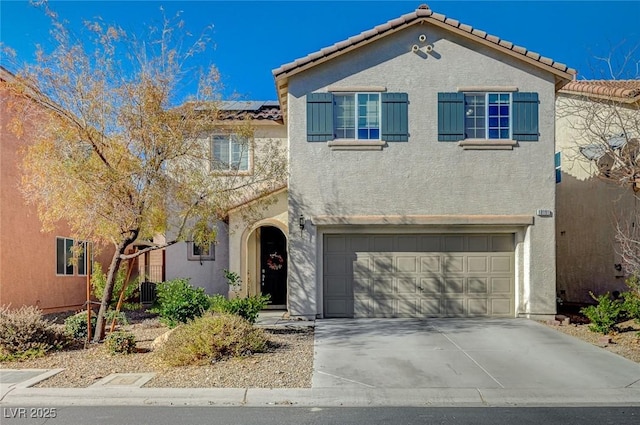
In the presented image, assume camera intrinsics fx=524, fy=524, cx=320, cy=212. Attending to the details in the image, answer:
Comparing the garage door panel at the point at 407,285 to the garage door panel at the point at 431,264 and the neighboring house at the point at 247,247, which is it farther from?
the neighboring house at the point at 247,247

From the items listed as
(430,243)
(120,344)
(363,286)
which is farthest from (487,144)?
(120,344)

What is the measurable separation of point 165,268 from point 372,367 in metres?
9.71

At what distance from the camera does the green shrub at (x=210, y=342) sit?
336 inches

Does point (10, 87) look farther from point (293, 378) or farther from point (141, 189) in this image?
point (293, 378)

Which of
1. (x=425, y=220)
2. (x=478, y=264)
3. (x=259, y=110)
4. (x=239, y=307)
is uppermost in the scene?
(x=259, y=110)

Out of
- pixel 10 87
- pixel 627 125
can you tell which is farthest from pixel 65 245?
pixel 627 125

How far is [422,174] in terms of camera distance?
13094 millimetres

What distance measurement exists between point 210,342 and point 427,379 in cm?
355

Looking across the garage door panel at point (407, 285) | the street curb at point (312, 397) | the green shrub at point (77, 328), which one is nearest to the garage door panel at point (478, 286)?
the garage door panel at point (407, 285)

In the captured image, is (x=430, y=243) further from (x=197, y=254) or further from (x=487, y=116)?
(x=197, y=254)

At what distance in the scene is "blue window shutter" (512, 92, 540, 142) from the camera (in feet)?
42.9

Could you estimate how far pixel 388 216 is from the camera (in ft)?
42.8

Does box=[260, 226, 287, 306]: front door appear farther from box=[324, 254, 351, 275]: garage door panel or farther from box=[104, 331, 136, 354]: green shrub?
box=[104, 331, 136, 354]: green shrub

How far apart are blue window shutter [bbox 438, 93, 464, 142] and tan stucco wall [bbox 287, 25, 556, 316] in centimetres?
18
